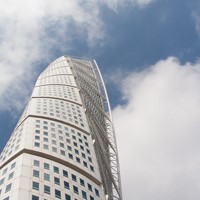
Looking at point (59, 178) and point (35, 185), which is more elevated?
point (59, 178)

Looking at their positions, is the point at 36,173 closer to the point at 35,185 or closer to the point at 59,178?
the point at 59,178

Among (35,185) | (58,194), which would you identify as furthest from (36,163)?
(58,194)

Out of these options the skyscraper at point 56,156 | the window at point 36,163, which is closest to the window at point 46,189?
the skyscraper at point 56,156

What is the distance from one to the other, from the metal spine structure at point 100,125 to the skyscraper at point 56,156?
0.20m

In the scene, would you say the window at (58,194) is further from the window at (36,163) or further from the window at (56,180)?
the window at (36,163)

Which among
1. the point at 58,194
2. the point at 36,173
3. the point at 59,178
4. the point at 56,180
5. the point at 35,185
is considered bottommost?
the point at 58,194

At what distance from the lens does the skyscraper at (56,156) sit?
30.9 m

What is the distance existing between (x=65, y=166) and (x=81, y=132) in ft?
42.6

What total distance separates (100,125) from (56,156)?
29759mm

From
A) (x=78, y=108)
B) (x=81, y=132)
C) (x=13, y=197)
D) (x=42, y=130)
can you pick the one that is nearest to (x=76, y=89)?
(x=78, y=108)

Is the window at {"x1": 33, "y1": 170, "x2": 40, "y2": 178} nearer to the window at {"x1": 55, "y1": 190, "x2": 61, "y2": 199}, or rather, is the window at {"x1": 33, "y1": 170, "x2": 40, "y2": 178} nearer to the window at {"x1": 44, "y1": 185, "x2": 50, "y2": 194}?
the window at {"x1": 44, "y1": 185, "x2": 50, "y2": 194}

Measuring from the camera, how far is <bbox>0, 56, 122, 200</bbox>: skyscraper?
30875 mm

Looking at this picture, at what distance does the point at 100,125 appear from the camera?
67312 millimetres

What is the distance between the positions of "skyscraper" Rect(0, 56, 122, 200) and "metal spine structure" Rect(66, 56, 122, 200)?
0.20 metres
